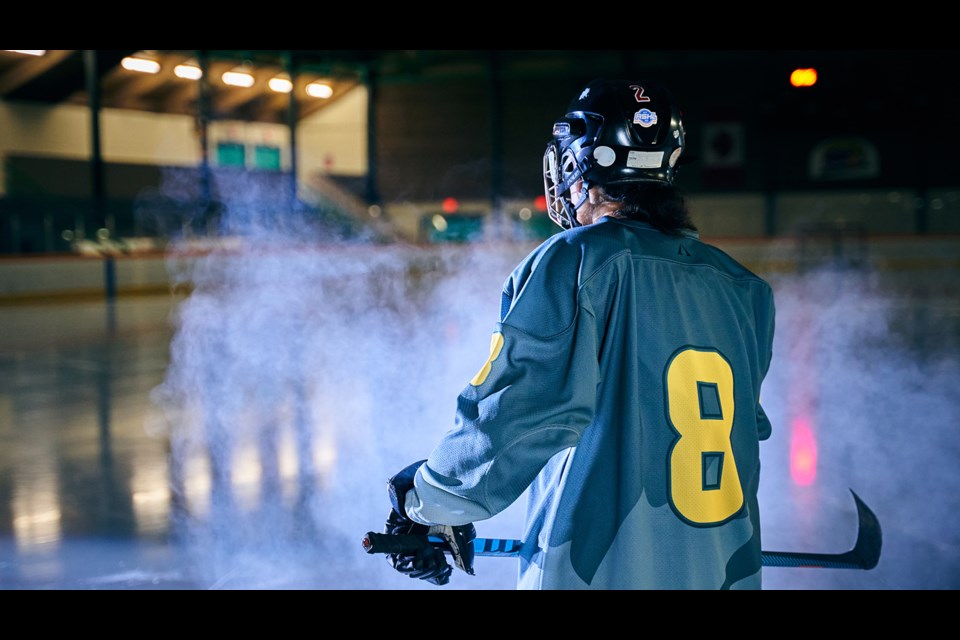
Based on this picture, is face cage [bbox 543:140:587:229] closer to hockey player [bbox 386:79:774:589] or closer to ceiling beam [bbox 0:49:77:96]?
hockey player [bbox 386:79:774:589]

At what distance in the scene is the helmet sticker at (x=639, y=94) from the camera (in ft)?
4.71

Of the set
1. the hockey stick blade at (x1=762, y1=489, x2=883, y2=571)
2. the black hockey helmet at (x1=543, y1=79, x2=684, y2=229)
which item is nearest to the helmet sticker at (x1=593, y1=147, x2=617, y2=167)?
the black hockey helmet at (x1=543, y1=79, x2=684, y2=229)

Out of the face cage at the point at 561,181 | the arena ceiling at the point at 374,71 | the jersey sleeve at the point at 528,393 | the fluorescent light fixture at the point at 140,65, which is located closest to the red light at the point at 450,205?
the arena ceiling at the point at 374,71

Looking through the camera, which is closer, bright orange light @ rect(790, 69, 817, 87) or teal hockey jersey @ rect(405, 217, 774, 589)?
teal hockey jersey @ rect(405, 217, 774, 589)

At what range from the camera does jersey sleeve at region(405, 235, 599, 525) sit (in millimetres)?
1237

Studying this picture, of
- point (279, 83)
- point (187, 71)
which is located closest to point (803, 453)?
point (187, 71)

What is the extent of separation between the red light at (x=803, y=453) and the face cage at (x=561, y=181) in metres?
2.58

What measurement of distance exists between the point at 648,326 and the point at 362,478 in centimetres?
269

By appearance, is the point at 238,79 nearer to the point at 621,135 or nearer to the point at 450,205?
the point at 450,205

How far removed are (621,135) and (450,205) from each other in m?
18.9

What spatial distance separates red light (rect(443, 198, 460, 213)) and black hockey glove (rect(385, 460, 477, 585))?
18.5 m

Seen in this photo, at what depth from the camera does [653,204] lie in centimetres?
140
